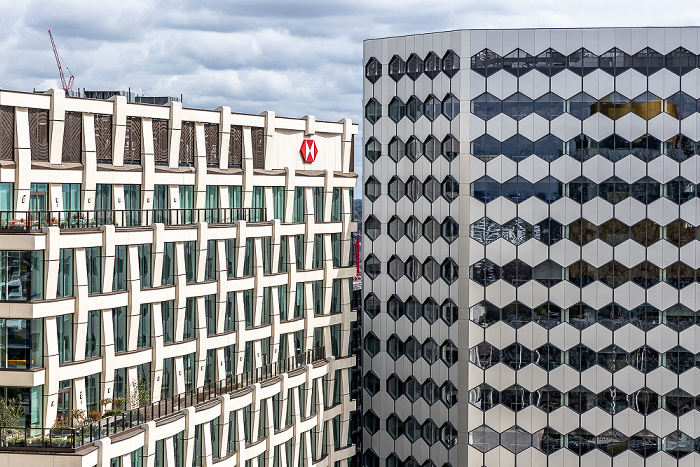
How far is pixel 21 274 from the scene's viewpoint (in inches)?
1809

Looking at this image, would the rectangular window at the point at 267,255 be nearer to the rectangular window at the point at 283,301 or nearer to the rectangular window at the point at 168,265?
the rectangular window at the point at 283,301

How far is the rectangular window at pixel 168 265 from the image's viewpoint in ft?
179

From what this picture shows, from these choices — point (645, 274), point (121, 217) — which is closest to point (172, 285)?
point (121, 217)

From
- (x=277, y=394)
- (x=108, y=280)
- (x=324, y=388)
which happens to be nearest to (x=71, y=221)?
(x=108, y=280)

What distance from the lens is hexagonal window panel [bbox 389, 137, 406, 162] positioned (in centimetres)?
6550

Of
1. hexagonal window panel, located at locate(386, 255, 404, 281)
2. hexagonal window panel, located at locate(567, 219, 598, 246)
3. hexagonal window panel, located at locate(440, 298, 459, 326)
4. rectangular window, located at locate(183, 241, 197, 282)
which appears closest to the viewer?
rectangular window, located at locate(183, 241, 197, 282)

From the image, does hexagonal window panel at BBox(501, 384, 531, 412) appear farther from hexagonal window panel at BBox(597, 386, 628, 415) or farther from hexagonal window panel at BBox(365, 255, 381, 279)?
hexagonal window panel at BBox(365, 255, 381, 279)

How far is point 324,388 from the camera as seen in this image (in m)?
68.6

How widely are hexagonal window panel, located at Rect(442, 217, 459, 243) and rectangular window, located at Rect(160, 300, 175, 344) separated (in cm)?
1794

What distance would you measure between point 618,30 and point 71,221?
33714mm

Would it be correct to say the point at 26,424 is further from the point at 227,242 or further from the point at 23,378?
the point at 227,242

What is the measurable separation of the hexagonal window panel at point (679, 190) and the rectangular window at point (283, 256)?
23417 millimetres

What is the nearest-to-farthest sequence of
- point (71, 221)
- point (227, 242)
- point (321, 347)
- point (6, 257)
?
point (6, 257) → point (71, 221) → point (227, 242) → point (321, 347)

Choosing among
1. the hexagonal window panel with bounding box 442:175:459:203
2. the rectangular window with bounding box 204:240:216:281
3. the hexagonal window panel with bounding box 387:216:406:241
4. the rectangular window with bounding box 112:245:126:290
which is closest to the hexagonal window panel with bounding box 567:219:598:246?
the hexagonal window panel with bounding box 442:175:459:203
